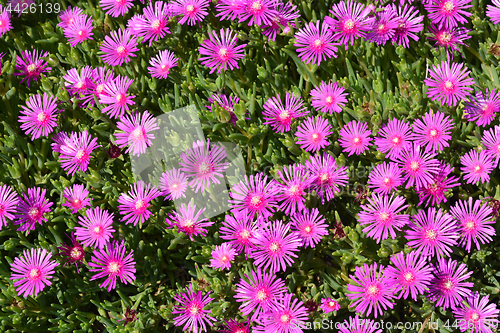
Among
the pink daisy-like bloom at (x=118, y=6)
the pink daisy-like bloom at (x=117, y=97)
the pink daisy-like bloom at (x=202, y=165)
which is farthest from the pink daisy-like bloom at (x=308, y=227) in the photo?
the pink daisy-like bloom at (x=118, y=6)

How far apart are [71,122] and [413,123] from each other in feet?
5.35

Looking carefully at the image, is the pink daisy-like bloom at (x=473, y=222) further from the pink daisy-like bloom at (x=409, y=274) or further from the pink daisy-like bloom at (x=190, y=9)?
the pink daisy-like bloom at (x=190, y=9)

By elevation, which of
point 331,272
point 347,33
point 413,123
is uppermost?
point 347,33

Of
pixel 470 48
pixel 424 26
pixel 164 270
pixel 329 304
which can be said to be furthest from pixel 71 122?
pixel 470 48

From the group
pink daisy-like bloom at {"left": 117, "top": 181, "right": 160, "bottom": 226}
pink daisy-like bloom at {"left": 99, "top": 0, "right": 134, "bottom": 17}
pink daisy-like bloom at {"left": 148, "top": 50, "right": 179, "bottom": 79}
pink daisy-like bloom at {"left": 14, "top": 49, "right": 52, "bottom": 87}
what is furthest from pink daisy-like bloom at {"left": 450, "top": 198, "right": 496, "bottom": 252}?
pink daisy-like bloom at {"left": 14, "top": 49, "right": 52, "bottom": 87}

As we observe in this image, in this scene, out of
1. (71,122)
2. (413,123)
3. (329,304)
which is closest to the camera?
(329,304)

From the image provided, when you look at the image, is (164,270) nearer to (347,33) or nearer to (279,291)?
(279,291)

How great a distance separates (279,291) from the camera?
73.9 inches

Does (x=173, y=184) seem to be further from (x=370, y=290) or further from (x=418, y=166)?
(x=418, y=166)

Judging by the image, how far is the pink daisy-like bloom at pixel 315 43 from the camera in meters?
2.08

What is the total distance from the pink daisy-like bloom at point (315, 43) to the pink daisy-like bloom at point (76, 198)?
3.71ft

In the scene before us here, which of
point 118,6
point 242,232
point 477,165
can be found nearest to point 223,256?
point 242,232

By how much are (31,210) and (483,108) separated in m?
2.01

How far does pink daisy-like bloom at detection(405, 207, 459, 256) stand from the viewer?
5.89ft
